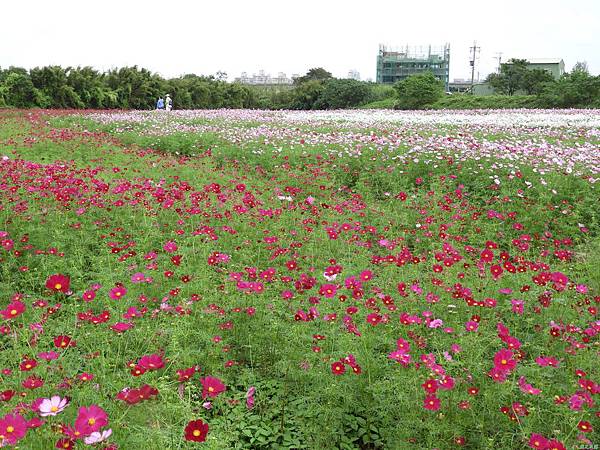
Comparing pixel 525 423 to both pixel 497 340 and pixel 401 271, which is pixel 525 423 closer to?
pixel 497 340

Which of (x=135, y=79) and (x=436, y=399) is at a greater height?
(x=135, y=79)

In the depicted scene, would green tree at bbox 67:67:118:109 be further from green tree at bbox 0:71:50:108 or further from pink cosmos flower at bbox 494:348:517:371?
pink cosmos flower at bbox 494:348:517:371

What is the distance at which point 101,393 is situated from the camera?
2.12 m

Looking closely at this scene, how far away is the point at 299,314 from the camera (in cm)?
251

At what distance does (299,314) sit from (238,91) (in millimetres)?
34312

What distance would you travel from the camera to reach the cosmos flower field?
6.89 feet

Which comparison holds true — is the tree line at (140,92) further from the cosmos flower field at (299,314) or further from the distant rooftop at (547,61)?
the distant rooftop at (547,61)

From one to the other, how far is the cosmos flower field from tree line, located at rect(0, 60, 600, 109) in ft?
66.4

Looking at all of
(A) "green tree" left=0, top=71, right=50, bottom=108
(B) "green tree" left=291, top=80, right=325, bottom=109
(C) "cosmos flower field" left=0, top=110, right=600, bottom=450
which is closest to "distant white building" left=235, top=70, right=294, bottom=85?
(B) "green tree" left=291, top=80, right=325, bottom=109

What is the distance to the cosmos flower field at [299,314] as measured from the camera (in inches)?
82.7

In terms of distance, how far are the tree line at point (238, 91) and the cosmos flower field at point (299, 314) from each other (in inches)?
797

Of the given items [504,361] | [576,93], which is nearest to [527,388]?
[504,361]

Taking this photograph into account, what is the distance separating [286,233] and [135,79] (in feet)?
87.3

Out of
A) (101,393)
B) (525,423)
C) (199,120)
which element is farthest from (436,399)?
(199,120)
